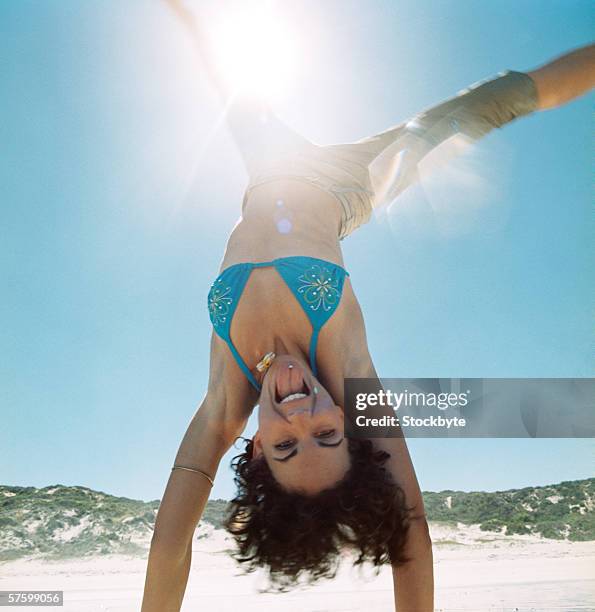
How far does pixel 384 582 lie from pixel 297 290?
123 cm

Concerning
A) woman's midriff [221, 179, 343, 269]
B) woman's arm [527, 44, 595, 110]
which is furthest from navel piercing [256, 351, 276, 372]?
woman's arm [527, 44, 595, 110]

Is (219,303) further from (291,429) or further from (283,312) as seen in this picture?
(291,429)

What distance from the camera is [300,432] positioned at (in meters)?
1.35

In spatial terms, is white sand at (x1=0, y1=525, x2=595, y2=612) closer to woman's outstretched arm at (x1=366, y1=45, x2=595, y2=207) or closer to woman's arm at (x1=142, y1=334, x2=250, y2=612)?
woman's arm at (x1=142, y1=334, x2=250, y2=612)

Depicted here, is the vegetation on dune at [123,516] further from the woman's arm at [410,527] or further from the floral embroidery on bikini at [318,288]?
the floral embroidery on bikini at [318,288]

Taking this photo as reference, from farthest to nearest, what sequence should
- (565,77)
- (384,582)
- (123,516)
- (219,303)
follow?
(123,516) < (384,582) < (565,77) < (219,303)

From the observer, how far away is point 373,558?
1.40 meters

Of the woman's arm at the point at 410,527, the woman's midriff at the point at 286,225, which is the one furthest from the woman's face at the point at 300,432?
the woman's midriff at the point at 286,225

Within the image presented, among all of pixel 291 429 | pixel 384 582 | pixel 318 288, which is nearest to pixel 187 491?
pixel 291 429

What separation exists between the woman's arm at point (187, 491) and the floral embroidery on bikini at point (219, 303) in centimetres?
7

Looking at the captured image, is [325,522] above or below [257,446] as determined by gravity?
below

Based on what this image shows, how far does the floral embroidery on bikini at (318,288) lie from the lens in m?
1.51

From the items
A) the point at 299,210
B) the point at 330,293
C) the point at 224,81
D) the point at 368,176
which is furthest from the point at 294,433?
the point at 224,81

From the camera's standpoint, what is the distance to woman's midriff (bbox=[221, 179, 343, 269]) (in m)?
1.60
